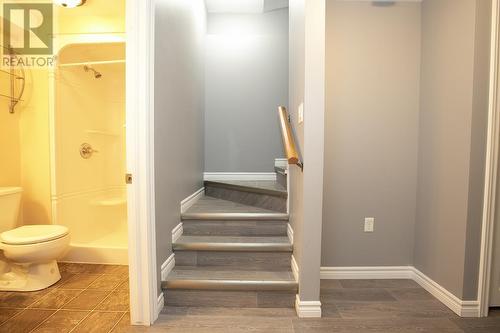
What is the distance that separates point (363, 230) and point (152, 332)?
167 centimetres

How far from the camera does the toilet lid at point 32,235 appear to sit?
5.58 ft

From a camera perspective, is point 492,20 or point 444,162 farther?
point 444,162

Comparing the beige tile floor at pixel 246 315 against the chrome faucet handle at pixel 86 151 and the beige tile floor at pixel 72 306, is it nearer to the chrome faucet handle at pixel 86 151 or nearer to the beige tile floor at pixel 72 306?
the beige tile floor at pixel 72 306

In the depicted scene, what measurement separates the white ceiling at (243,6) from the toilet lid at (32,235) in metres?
2.80

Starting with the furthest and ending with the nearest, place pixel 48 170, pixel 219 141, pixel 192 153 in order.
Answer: pixel 219 141, pixel 192 153, pixel 48 170

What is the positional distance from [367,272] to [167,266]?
1.60 meters

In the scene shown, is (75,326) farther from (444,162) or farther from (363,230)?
(444,162)

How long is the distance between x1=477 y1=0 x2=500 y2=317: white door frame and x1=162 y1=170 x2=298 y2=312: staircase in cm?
119

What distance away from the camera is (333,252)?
6.54ft

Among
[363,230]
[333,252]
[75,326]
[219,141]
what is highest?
[219,141]

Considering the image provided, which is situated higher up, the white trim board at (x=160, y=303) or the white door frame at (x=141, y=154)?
the white door frame at (x=141, y=154)

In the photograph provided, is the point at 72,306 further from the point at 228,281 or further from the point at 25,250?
the point at 228,281

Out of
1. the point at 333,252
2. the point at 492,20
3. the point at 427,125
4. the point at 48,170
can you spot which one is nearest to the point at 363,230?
the point at 333,252

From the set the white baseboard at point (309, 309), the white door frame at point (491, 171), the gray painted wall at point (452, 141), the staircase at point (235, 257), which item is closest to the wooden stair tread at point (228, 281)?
the staircase at point (235, 257)
